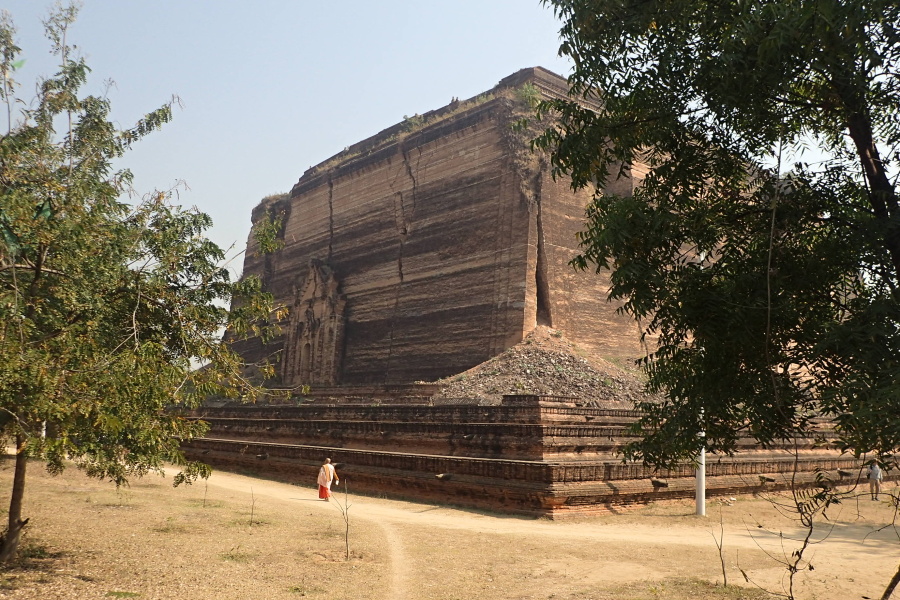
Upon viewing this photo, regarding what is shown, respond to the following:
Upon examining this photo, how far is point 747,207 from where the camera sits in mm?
5691

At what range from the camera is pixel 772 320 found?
17.0 feet

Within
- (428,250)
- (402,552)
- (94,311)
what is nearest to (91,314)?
(94,311)

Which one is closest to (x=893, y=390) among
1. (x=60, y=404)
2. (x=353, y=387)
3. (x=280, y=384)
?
(x=60, y=404)

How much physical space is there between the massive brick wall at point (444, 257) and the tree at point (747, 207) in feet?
59.4

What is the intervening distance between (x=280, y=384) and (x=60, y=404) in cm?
2963

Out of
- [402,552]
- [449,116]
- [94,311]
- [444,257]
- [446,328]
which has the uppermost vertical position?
[449,116]

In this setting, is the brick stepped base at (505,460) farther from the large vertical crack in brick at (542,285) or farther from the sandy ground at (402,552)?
the large vertical crack in brick at (542,285)

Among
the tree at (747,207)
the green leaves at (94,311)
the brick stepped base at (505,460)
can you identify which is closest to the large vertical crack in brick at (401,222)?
the brick stepped base at (505,460)

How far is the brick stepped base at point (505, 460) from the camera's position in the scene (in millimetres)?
13070

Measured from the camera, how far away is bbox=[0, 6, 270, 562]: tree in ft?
20.9

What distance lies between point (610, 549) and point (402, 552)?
284 cm

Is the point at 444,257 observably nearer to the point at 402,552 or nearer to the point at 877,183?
the point at 402,552

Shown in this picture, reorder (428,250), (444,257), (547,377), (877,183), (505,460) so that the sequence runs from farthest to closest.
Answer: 1. (428,250)
2. (444,257)
3. (547,377)
4. (505,460)
5. (877,183)

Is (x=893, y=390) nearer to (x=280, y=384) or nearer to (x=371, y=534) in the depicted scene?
(x=371, y=534)
